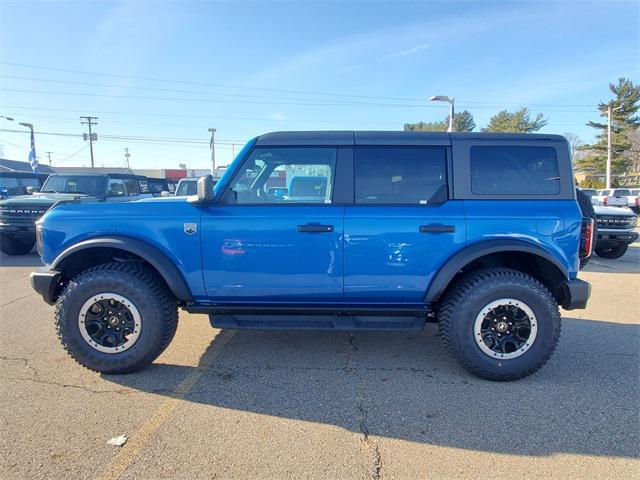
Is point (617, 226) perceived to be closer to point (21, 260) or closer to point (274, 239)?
point (274, 239)

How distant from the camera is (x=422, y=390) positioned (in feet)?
9.70

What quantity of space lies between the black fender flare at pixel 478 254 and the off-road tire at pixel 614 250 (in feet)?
24.3

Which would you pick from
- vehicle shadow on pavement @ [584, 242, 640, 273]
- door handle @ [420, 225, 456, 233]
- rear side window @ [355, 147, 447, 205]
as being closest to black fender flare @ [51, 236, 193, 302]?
rear side window @ [355, 147, 447, 205]

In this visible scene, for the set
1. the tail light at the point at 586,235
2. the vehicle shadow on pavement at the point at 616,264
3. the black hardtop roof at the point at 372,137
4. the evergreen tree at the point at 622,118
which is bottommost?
the vehicle shadow on pavement at the point at 616,264

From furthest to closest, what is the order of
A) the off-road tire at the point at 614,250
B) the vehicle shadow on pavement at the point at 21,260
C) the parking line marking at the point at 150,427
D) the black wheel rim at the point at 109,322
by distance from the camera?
the off-road tire at the point at 614,250, the vehicle shadow on pavement at the point at 21,260, the black wheel rim at the point at 109,322, the parking line marking at the point at 150,427

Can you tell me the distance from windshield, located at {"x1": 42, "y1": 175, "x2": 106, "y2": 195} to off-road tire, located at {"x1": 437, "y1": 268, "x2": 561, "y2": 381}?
9.32 meters

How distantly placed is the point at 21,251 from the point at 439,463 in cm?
1028

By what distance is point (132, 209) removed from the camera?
10.4ft

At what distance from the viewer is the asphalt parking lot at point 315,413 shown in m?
2.17

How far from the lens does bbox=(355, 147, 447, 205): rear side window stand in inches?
125

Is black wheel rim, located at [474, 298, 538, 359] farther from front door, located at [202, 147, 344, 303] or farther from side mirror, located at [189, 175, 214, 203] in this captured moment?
side mirror, located at [189, 175, 214, 203]

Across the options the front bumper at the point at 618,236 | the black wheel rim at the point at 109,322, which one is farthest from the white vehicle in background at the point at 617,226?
the black wheel rim at the point at 109,322

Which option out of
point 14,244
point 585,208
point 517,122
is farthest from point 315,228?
point 517,122

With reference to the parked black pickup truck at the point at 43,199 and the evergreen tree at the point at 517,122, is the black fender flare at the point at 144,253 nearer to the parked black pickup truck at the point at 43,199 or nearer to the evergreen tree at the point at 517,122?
the parked black pickup truck at the point at 43,199
